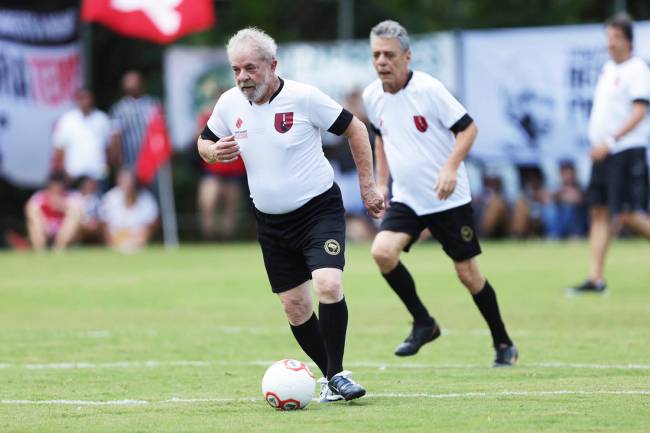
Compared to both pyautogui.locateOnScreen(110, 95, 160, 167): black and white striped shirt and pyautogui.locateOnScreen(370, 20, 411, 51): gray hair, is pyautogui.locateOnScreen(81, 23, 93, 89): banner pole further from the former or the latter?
pyautogui.locateOnScreen(370, 20, 411, 51): gray hair

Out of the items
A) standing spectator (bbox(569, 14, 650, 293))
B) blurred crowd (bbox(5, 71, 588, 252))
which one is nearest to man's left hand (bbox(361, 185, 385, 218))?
standing spectator (bbox(569, 14, 650, 293))

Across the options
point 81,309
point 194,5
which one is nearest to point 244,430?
point 81,309

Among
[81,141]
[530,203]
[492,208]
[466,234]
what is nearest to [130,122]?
[81,141]

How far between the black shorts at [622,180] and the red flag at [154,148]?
1020 cm

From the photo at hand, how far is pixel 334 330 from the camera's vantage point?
24.1 ft

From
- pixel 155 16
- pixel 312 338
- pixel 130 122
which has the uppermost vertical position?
pixel 155 16

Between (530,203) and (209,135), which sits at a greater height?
(209,135)

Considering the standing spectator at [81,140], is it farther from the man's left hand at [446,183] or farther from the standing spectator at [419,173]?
the man's left hand at [446,183]

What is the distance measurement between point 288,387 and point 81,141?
1556cm

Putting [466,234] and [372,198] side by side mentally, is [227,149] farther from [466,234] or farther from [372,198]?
[466,234]

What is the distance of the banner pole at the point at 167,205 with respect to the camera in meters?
23.2

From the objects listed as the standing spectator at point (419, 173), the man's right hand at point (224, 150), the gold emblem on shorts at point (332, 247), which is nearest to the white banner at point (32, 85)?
the standing spectator at point (419, 173)

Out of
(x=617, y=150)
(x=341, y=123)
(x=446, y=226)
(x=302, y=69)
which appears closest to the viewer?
(x=341, y=123)

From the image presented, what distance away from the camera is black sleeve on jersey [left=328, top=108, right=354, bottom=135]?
24.6ft
